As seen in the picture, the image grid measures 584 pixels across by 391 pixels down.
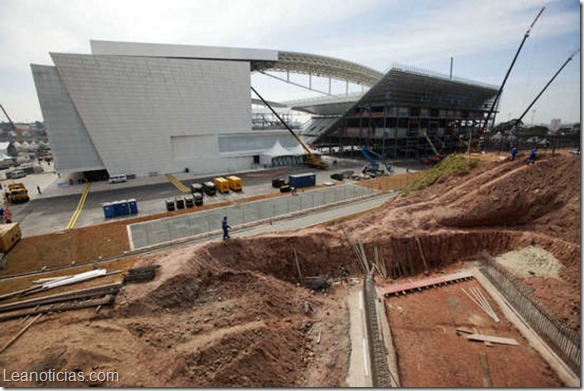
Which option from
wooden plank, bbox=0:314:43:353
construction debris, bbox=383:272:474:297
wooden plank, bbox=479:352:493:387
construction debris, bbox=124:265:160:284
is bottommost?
wooden plank, bbox=479:352:493:387

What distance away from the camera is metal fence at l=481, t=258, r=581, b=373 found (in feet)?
37.9

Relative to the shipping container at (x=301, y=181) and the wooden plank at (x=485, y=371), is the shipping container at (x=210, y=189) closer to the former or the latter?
the shipping container at (x=301, y=181)

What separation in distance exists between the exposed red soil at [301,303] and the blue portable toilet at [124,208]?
46.4 feet

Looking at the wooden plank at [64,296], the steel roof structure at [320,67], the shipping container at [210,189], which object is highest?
the steel roof structure at [320,67]

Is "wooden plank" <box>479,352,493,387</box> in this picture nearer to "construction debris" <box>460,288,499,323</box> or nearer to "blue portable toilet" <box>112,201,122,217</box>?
"construction debris" <box>460,288,499,323</box>

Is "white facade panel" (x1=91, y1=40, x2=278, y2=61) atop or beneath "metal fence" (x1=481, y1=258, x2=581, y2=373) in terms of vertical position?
atop

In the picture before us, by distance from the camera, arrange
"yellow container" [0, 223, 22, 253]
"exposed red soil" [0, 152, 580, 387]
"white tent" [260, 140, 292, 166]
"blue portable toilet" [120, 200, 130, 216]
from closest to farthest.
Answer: "exposed red soil" [0, 152, 580, 387], "yellow container" [0, 223, 22, 253], "blue portable toilet" [120, 200, 130, 216], "white tent" [260, 140, 292, 166]

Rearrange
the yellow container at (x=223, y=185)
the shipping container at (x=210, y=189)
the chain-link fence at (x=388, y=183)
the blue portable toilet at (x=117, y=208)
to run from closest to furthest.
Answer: the blue portable toilet at (x=117, y=208) < the shipping container at (x=210, y=189) < the yellow container at (x=223, y=185) < the chain-link fence at (x=388, y=183)

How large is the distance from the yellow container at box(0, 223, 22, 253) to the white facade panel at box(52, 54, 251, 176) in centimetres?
2534

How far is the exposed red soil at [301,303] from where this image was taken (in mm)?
11008

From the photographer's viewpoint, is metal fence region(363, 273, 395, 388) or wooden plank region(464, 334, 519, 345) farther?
wooden plank region(464, 334, 519, 345)

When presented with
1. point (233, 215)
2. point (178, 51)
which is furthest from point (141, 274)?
point (178, 51)

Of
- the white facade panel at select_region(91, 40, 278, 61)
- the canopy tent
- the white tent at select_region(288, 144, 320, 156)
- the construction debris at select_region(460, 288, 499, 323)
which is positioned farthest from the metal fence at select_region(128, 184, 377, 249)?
the white facade panel at select_region(91, 40, 278, 61)

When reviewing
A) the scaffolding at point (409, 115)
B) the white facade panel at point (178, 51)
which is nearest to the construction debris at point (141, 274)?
the white facade panel at point (178, 51)
